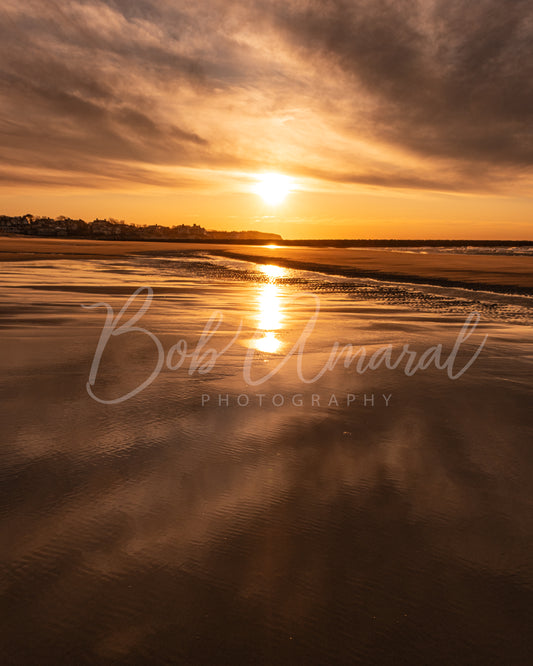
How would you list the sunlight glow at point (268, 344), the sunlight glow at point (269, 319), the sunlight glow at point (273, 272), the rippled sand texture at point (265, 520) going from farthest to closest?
the sunlight glow at point (273, 272) < the sunlight glow at point (269, 319) < the sunlight glow at point (268, 344) < the rippled sand texture at point (265, 520)

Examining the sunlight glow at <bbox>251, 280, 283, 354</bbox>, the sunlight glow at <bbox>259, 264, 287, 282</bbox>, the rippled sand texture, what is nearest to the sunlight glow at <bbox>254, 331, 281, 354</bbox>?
the sunlight glow at <bbox>251, 280, 283, 354</bbox>

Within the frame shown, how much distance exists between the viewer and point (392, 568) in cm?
262

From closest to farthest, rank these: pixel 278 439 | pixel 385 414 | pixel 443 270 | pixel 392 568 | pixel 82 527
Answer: pixel 392 568, pixel 82 527, pixel 278 439, pixel 385 414, pixel 443 270

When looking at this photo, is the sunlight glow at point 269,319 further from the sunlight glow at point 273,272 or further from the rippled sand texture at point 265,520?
the sunlight glow at point 273,272

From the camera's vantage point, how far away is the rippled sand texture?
2.18 meters

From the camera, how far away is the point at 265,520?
303 centimetres

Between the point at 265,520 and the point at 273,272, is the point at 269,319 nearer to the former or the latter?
the point at 265,520

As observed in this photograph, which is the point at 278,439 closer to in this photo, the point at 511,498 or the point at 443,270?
the point at 511,498

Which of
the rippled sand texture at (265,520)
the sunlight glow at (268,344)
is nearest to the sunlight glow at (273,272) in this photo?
the sunlight glow at (268,344)

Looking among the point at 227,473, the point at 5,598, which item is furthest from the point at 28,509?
the point at 227,473

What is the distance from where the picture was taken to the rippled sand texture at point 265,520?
218 cm

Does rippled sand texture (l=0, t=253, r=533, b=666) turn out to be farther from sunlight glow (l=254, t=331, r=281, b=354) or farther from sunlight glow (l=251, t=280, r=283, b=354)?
sunlight glow (l=251, t=280, r=283, b=354)

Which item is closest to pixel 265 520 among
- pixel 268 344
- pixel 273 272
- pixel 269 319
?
pixel 268 344

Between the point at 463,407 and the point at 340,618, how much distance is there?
11.6 ft
